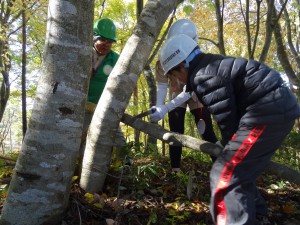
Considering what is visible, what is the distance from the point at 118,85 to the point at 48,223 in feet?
3.90

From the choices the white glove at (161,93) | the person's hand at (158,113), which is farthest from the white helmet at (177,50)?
the white glove at (161,93)

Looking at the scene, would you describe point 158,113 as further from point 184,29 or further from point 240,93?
point 184,29

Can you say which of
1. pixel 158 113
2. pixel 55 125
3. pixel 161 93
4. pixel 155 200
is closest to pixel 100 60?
pixel 161 93

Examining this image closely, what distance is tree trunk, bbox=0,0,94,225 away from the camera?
1.96 metres

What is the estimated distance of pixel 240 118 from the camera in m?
2.22

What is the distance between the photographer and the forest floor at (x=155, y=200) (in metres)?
2.22

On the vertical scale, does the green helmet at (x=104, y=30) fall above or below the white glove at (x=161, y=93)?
above

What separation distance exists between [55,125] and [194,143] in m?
1.04

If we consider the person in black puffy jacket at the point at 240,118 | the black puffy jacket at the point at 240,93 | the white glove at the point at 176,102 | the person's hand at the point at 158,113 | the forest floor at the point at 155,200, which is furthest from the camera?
the white glove at the point at 176,102

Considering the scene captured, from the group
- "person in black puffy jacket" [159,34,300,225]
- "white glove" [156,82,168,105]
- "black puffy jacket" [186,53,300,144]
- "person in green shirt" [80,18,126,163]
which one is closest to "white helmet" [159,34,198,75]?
"person in black puffy jacket" [159,34,300,225]

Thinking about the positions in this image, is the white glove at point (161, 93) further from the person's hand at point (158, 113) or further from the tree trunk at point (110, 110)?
the tree trunk at point (110, 110)

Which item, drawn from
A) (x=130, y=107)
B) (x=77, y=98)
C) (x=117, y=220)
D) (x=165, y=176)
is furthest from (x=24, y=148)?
(x=130, y=107)

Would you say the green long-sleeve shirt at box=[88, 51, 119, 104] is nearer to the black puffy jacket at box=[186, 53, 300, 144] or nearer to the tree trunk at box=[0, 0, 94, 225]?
the tree trunk at box=[0, 0, 94, 225]

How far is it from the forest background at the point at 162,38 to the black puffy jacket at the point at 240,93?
1.63 m
